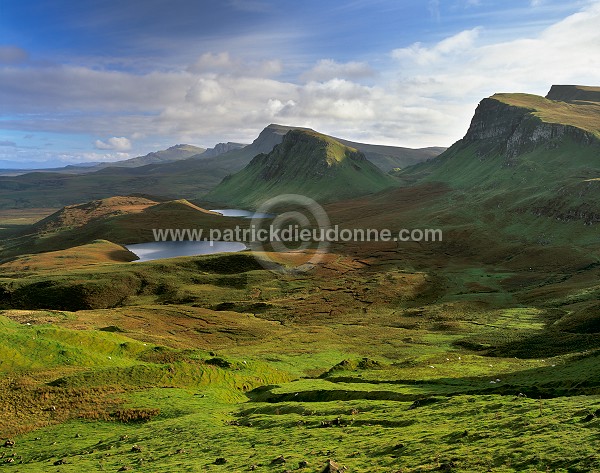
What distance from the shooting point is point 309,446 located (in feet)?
84.7

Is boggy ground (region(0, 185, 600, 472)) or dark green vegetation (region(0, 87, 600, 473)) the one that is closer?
boggy ground (region(0, 185, 600, 472))

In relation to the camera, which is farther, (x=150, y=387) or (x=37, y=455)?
(x=150, y=387)

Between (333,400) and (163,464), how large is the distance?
57.0ft

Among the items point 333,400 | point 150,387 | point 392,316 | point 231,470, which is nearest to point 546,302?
point 392,316

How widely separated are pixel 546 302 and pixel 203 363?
82.6 m

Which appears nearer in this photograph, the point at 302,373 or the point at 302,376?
the point at 302,376

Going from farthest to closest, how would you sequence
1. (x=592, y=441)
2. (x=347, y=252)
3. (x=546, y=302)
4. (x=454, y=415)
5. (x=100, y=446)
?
(x=347, y=252), (x=546, y=302), (x=100, y=446), (x=454, y=415), (x=592, y=441)

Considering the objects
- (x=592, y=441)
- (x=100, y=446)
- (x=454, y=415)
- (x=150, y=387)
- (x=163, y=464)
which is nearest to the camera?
(x=592, y=441)

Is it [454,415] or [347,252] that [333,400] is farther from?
[347,252]

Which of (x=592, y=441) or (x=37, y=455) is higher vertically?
(x=592, y=441)

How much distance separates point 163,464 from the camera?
25203mm

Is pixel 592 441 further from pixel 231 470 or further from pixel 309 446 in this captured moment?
pixel 231 470

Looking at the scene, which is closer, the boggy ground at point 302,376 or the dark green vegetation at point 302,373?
the boggy ground at point 302,376

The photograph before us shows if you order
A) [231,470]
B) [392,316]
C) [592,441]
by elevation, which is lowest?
[392,316]
